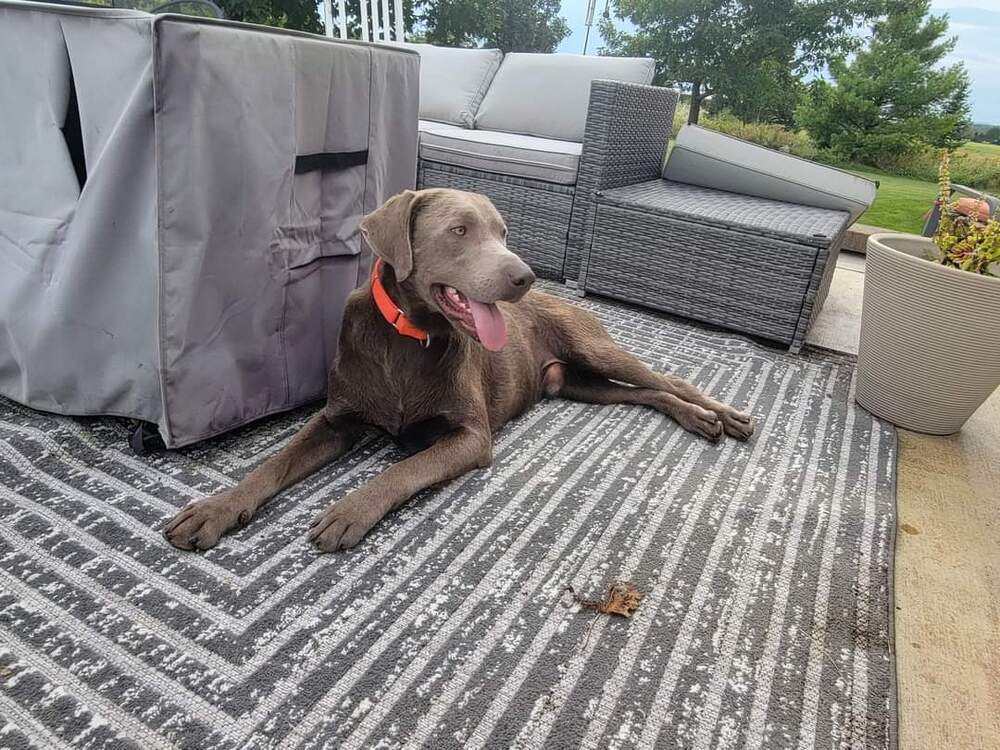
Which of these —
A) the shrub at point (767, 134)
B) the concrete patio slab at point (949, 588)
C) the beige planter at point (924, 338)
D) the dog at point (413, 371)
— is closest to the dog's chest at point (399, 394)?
the dog at point (413, 371)

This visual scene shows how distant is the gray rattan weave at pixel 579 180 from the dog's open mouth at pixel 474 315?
1.67m

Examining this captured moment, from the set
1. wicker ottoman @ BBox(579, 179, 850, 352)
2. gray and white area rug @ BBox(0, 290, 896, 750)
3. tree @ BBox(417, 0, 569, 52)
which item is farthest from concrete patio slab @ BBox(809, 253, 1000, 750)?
tree @ BBox(417, 0, 569, 52)

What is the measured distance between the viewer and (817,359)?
2611 mm

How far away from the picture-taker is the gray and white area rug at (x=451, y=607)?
0.94 m

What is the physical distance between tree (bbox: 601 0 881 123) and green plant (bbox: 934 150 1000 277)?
171 cm

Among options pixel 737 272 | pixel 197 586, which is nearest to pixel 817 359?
pixel 737 272

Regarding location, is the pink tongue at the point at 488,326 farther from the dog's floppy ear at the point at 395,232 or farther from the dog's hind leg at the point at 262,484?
the dog's hind leg at the point at 262,484

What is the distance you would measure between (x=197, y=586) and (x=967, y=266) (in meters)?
2.18

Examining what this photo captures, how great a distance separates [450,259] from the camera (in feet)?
4.46

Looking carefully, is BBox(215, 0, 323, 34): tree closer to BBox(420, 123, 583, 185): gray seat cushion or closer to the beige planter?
BBox(420, 123, 583, 185): gray seat cushion

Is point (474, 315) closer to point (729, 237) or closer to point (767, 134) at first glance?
point (729, 237)

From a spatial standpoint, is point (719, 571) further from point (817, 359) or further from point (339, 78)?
point (817, 359)

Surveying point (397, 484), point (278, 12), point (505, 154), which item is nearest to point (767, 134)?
point (505, 154)

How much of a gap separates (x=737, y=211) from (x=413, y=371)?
1.92 meters
